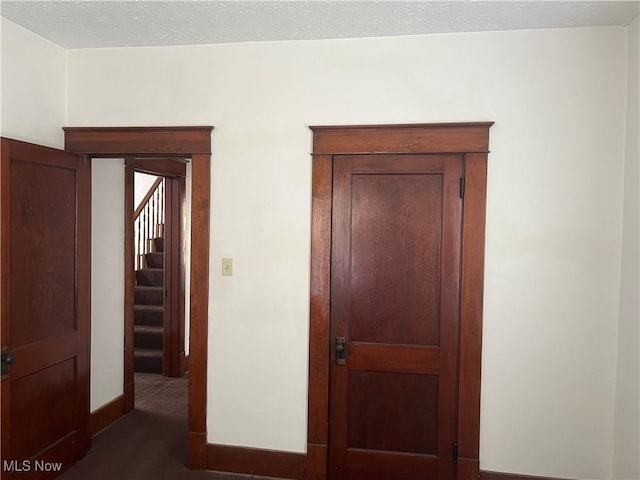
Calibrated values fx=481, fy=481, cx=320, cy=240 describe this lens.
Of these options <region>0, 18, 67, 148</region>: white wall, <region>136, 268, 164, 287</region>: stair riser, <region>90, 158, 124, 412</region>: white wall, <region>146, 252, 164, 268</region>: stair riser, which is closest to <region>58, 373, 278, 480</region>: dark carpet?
<region>90, 158, 124, 412</region>: white wall

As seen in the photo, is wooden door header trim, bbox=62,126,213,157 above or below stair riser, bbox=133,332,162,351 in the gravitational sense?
above

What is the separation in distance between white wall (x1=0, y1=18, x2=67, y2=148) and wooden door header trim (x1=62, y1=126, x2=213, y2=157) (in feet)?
0.45

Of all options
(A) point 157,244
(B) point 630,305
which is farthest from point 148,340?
(B) point 630,305

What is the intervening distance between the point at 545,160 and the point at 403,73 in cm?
94

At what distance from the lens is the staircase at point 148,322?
5.04 meters

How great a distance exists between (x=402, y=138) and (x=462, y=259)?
778mm

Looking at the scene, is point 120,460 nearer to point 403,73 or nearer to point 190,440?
point 190,440

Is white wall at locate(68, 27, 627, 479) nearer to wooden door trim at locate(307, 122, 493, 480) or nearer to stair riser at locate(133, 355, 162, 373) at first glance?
wooden door trim at locate(307, 122, 493, 480)

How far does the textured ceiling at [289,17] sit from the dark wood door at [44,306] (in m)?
0.73

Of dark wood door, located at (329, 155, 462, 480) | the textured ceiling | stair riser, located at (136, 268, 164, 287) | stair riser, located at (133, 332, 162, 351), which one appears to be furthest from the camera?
stair riser, located at (136, 268, 164, 287)

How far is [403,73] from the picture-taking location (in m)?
2.79

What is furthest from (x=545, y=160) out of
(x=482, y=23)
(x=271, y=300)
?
(x=271, y=300)

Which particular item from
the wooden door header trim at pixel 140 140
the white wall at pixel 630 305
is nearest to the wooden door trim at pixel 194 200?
the wooden door header trim at pixel 140 140

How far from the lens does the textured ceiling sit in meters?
2.42
